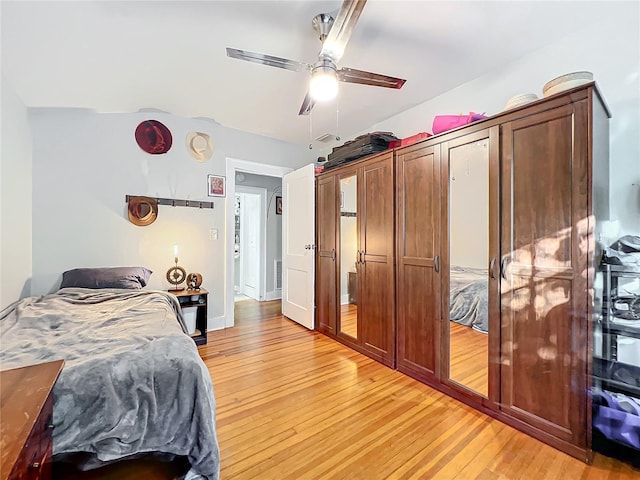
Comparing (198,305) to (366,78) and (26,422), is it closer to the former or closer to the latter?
(26,422)

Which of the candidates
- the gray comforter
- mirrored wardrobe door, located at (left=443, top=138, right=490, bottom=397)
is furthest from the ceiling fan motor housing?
the gray comforter

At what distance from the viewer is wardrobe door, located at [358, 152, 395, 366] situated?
104 inches

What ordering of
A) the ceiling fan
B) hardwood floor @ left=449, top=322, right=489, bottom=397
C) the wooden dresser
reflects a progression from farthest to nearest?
hardwood floor @ left=449, top=322, right=489, bottom=397, the ceiling fan, the wooden dresser

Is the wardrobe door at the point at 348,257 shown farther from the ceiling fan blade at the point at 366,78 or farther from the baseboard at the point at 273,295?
the baseboard at the point at 273,295

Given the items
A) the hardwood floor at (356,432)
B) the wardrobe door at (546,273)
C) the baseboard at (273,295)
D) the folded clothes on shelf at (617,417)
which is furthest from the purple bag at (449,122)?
the baseboard at (273,295)

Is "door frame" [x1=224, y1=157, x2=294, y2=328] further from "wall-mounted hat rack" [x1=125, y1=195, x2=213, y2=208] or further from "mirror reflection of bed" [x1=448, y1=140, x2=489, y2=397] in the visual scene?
"mirror reflection of bed" [x1=448, y1=140, x2=489, y2=397]

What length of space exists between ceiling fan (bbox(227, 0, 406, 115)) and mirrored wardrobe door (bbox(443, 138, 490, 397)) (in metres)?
0.77

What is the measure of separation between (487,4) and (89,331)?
3.06m

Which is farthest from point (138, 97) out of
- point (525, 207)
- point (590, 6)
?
point (590, 6)

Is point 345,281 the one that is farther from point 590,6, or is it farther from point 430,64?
point 590,6

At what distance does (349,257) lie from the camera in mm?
3188

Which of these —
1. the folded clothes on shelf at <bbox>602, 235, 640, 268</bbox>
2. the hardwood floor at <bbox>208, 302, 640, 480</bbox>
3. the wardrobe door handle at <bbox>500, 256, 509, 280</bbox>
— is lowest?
the hardwood floor at <bbox>208, 302, 640, 480</bbox>

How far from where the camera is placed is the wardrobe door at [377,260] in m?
2.64

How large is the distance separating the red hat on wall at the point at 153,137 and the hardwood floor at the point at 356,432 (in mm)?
Result: 2416
